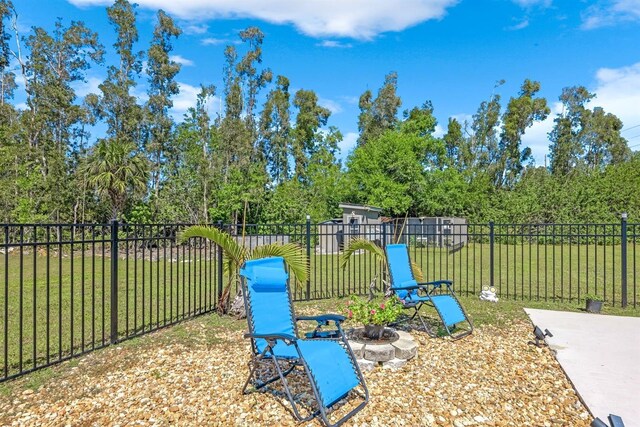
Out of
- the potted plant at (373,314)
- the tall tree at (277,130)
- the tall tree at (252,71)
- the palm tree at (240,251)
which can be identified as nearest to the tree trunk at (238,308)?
the palm tree at (240,251)

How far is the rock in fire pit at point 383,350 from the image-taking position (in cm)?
383

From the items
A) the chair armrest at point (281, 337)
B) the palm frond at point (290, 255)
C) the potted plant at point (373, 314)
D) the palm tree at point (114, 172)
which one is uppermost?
the palm tree at point (114, 172)

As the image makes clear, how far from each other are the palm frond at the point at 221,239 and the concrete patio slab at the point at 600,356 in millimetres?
4092

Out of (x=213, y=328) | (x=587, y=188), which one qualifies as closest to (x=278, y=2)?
(x=213, y=328)

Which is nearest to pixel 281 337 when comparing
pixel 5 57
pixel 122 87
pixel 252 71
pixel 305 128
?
pixel 122 87

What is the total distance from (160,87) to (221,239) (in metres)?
23.2

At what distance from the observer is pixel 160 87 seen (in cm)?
2512

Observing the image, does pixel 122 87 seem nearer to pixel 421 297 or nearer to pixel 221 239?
pixel 221 239

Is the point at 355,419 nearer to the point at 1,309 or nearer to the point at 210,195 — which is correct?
the point at 1,309

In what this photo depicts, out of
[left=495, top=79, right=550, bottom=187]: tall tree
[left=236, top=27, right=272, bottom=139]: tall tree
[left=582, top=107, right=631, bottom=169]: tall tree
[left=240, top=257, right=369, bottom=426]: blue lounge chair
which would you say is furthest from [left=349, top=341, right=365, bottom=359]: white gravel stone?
[left=582, top=107, right=631, bottom=169]: tall tree

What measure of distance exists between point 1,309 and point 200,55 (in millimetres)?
23517

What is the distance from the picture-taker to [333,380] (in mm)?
2873

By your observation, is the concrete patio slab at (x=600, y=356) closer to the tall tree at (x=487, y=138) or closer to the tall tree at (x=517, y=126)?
the tall tree at (x=487, y=138)

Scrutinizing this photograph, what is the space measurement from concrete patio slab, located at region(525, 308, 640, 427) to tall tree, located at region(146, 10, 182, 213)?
915 inches
